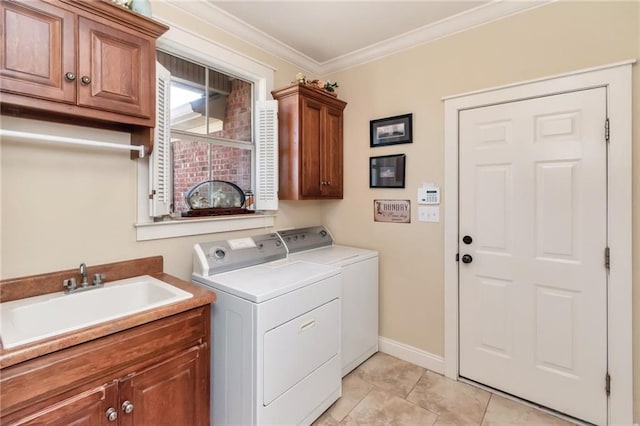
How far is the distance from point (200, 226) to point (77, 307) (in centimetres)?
80

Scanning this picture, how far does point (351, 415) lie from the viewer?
192 cm

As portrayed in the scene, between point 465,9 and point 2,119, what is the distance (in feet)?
8.91

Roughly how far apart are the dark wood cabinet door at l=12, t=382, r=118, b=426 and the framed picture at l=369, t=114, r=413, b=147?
2.37 m

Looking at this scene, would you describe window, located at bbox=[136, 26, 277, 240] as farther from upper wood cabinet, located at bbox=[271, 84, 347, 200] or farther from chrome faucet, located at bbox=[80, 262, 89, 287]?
chrome faucet, located at bbox=[80, 262, 89, 287]

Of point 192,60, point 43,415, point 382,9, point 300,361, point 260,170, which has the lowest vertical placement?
point 300,361

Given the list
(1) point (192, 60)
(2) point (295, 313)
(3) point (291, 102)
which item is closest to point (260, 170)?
(3) point (291, 102)

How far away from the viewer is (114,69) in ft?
4.73

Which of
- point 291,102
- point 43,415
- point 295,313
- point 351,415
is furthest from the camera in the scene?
point 291,102

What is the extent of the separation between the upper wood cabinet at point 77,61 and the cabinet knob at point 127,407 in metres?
1.25

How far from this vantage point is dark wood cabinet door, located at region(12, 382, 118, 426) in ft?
3.34

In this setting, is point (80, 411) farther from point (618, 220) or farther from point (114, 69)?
point (618, 220)

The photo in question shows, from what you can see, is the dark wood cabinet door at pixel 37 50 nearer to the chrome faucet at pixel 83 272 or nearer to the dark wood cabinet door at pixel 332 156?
the chrome faucet at pixel 83 272

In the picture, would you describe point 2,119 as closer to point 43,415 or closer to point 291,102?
point 43,415

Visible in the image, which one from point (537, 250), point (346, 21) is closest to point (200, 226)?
point (346, 21)
